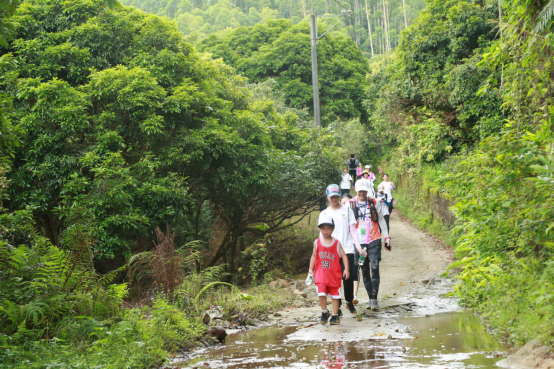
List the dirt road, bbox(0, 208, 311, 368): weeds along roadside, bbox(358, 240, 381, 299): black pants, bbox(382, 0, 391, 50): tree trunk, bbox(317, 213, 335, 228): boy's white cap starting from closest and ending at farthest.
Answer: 1. bbox(0, 208, 311, 368): weeds along roadside
2. the dirt road
3. bbox(317, 213, 335, 228): boy's white cap
4. bbox(358, 240, 381, 299): black pants
5. bbox(382, 0, 391, 50): tree trunk

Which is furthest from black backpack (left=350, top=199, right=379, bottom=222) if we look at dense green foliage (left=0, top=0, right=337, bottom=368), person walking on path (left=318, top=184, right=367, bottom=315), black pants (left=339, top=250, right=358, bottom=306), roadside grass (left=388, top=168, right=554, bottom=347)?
dense green foliage (left=0, top=0, right=337, bottom=368)

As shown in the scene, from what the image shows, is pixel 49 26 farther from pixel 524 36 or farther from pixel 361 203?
pixel 524 36

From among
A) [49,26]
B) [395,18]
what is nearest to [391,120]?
[49,26]

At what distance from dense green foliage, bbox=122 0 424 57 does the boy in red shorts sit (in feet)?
174

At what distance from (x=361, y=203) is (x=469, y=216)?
6.79 feet

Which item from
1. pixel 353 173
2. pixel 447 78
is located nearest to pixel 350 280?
pixel 447 78

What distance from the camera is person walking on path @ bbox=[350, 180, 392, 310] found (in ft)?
31.4

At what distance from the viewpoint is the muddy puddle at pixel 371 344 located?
586 cm

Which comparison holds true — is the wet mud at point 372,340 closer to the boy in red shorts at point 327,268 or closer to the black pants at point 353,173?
the boy in red shorts at point 327,268

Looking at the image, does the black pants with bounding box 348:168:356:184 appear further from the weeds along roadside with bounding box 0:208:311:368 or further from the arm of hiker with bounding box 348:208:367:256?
the weeds along roadside with bounding box 0:208:311:368

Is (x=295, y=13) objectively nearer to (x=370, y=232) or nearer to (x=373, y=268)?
(x=370, y=232)

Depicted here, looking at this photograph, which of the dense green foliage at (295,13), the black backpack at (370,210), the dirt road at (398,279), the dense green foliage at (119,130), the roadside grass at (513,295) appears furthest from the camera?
the dense green foliage at (295,13)

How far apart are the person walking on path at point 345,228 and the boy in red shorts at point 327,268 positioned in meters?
0.43

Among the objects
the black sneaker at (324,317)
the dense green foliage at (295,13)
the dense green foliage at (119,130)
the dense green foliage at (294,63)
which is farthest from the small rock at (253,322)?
the dense green foliage at (295,13)
